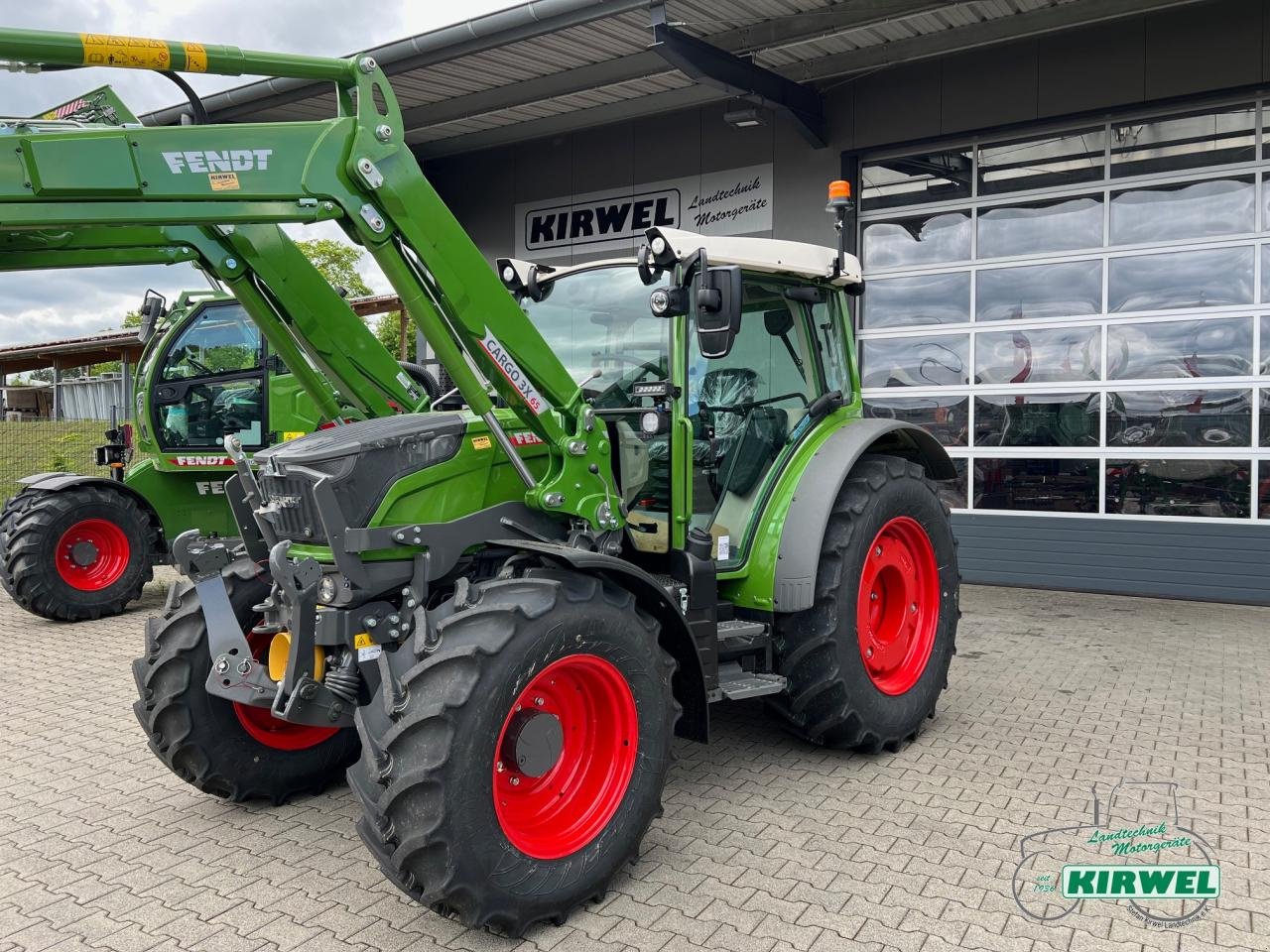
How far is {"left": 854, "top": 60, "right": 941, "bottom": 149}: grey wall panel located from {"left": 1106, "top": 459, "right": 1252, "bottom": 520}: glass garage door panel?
143 inches

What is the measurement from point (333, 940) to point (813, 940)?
4.74ft

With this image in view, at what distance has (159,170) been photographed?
9.91 feet

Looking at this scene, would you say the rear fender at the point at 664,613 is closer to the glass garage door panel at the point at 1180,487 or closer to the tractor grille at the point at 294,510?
the tractor grille at the point at 294,510

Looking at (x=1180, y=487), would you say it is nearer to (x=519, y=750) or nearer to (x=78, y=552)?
(x=519, y=750)

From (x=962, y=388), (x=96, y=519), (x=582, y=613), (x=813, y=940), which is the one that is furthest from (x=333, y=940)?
(x=962, y=388)

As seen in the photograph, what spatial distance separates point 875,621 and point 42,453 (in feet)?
55.1

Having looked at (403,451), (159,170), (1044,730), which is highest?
(159,170)

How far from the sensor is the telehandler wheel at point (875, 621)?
434cm

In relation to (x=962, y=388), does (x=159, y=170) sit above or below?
above

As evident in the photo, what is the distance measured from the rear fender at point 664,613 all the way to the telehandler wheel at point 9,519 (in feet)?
19.6

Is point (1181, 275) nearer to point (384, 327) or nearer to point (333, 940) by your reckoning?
point (333, 940)

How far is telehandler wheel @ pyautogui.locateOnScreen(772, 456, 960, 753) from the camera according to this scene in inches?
171

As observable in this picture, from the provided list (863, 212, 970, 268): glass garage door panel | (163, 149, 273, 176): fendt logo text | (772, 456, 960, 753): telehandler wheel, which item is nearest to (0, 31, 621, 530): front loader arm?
(163, 149, 273, 176): fendt logo text

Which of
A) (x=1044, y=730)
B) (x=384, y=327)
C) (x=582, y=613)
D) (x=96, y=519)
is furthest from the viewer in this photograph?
(x=384, y=327)
